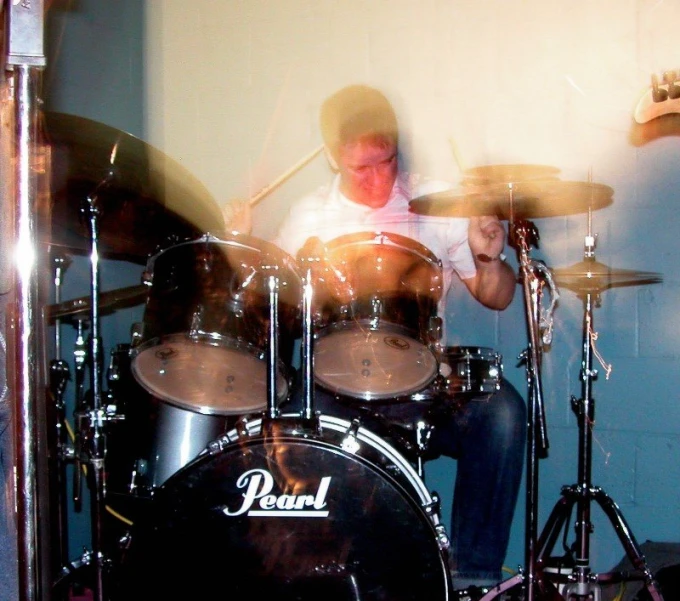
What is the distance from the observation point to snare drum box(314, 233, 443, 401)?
194 cm

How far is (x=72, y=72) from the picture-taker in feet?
8.54

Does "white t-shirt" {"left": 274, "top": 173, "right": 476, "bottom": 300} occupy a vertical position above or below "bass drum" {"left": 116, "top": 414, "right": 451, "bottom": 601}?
above

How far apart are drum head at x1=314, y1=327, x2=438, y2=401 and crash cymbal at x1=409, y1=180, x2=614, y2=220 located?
1.19 feet

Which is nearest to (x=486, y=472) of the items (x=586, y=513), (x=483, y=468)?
(x=483, y=468)

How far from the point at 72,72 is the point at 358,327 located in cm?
137

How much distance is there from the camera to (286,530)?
1.79 m

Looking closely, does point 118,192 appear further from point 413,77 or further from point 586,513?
point 586,513

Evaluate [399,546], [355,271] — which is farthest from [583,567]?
[355,271]

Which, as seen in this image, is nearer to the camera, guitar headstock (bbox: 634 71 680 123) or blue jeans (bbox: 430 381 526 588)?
guitar headstock (bbox: 634 71 680 123)

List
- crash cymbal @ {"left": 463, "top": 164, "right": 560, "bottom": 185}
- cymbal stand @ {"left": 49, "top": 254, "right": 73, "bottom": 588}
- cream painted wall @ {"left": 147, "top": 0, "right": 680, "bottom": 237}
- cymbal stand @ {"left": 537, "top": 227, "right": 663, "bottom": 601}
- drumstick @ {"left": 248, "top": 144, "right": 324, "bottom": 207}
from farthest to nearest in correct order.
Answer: drumstick @ {"left": 248, "top": 144, "right": 324, "bottom": 207}, cream painted wall @ {"left": 147, "top": 0, "right": 680, "bottom": 237}, cymbal stand @ {"left": 49, "top": 254, "right": 73, "bottom": 588}, cymbal stand @ {"left": 537, "top": 227, "right": 663, "bottom": 601}, crash cymbal @ {"left": 463, "top": 164, "right": 560, "bottom": 185}

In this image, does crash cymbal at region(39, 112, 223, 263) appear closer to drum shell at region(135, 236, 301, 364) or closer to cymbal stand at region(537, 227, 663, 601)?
drum shell at region(135, 236, 301, 364)

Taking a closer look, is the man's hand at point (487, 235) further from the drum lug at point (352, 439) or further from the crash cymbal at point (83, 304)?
the crash cymbal at point (83, 304)

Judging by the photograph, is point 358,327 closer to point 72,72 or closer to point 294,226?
point 294,226

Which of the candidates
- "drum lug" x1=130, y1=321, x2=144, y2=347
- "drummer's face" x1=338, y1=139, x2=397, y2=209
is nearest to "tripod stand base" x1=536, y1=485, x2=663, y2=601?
"drummer's face" x1=338, y1=139, x2=397, y2=209
